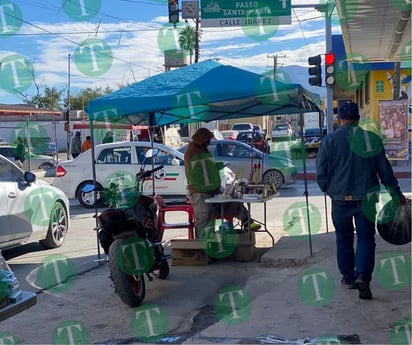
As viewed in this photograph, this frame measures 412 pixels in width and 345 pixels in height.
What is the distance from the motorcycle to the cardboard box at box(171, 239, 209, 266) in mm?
1275

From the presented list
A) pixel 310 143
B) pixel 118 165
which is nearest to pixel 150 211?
pixel 118 165

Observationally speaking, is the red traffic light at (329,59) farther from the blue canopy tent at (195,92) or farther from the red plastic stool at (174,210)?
the red plastic stool at (174,210)

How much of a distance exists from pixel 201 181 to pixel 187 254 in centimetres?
102

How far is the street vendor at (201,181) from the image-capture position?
8375 millimetres

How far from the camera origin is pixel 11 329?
5836mm

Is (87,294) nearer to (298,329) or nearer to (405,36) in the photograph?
(298,329)

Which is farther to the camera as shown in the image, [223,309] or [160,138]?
[160,138]

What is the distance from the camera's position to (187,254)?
8.27 meters

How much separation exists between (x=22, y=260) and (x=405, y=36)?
7.61 meters

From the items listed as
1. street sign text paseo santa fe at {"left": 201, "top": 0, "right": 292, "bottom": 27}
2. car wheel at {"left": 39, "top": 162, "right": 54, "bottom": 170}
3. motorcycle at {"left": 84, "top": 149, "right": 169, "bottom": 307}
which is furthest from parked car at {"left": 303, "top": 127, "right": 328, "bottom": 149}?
motorcycle at {"left": 84, "top": 149, "right": 169, "bottom": 307}

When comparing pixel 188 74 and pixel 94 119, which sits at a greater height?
pixel 188 74

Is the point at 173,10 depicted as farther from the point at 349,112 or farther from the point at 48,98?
the point at 48,98

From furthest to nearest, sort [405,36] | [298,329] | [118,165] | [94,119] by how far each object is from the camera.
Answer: [118,165] < [405,36] < [94,119] < [298,329]

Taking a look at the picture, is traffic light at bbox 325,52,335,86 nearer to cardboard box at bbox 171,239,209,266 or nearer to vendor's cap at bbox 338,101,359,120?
cardboard box at bbox 171,239,209,266
